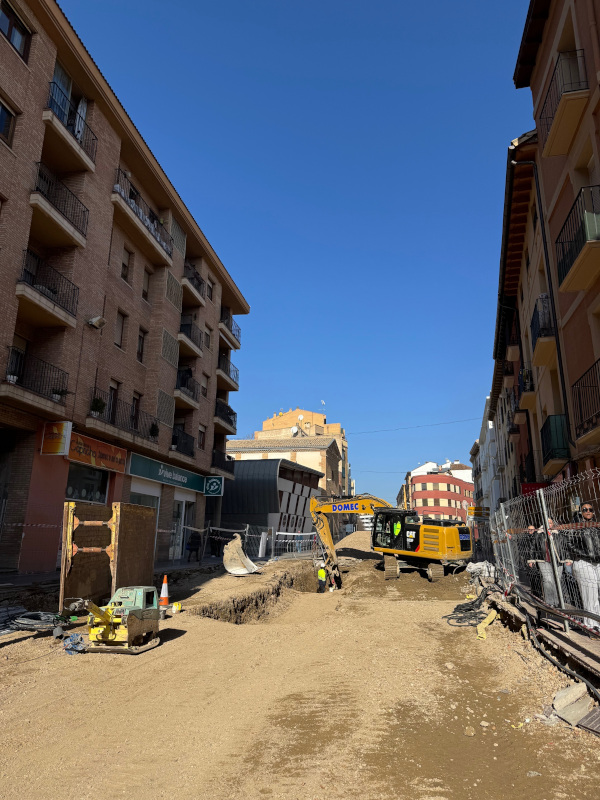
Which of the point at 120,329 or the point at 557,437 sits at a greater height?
the point at 120,329

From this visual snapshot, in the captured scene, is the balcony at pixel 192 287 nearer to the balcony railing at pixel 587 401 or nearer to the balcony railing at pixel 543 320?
the balcony railing at pixel 543 320

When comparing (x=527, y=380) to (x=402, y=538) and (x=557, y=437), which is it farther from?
(x=402, y=538)

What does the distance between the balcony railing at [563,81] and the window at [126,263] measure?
1597 cm

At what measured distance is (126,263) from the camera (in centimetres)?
2250

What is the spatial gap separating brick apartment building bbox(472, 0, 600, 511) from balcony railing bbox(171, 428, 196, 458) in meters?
15.0

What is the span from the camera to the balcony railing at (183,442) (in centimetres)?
2505

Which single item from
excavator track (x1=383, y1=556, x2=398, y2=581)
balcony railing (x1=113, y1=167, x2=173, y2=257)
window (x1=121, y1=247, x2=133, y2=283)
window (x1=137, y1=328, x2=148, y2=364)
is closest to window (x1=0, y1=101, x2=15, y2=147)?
balcony railing (x1=113, y1=167, x2=173, y2=257)

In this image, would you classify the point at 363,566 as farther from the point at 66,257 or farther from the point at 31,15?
the point at 31,15

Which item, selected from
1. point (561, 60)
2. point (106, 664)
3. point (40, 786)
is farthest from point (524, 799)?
point (561, 60)

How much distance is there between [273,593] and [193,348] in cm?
1372

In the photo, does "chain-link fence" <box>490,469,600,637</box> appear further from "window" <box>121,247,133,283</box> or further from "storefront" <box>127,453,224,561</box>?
"window" <box>121,247,133,283</box>

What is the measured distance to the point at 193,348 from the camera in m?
27.1

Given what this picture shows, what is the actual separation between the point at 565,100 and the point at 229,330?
79.6 feet

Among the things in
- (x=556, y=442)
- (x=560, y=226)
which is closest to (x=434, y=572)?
(x=556, y=442)
